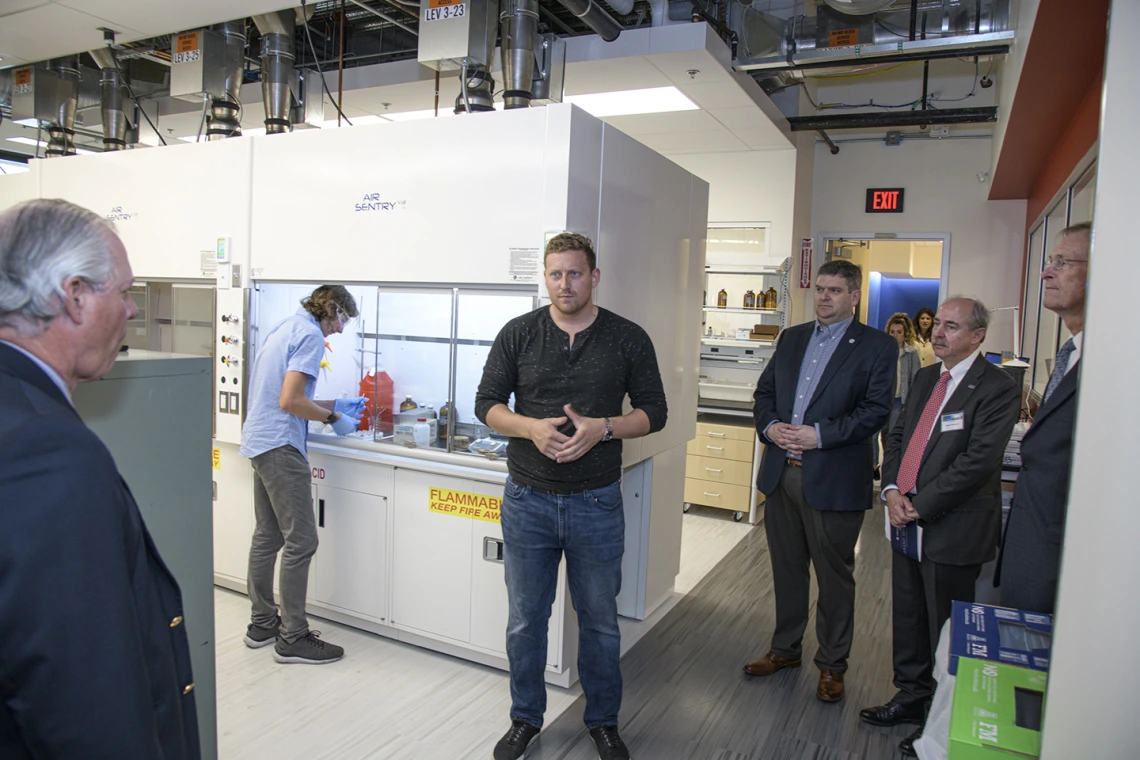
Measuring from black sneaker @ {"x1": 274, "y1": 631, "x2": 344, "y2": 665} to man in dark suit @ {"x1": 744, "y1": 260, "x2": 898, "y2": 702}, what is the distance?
1780 millimetres

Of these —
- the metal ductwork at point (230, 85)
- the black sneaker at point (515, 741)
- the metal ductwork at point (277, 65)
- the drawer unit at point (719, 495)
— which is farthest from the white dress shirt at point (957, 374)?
the metal ductwork at point (230, 85)

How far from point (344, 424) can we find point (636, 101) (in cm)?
302

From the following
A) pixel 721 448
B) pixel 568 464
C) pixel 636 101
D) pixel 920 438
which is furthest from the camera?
pixel 721 448

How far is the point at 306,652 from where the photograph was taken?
3164 mm

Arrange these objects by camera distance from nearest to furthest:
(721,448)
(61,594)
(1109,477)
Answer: (61,594), (1109,477), (721,448)

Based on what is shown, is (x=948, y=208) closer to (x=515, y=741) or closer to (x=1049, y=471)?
(x=1049, y=471)

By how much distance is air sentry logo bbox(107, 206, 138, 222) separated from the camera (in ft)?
13.2

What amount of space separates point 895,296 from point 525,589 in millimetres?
9768

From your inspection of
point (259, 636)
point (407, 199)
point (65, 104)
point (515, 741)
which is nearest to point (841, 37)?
point (407, 199)

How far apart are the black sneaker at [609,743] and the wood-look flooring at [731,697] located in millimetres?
98

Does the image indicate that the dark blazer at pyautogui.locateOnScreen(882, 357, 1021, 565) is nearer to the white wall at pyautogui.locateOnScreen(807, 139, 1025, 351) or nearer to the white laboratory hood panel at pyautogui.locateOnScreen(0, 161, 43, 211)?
the white wall at pyautogui.locateOnScreen(807, 139, 1025, 351)

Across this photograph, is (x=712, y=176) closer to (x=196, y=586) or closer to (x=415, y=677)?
(x=415, y=677)

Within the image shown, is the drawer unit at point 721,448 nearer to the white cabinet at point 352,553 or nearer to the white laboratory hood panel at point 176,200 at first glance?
the white cabinet at point 352,553

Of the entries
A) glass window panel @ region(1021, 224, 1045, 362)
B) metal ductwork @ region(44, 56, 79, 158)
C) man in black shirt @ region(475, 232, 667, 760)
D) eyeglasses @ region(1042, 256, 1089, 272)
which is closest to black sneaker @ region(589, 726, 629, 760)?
man in black shirt @ region(475, 232, 667, 760)
